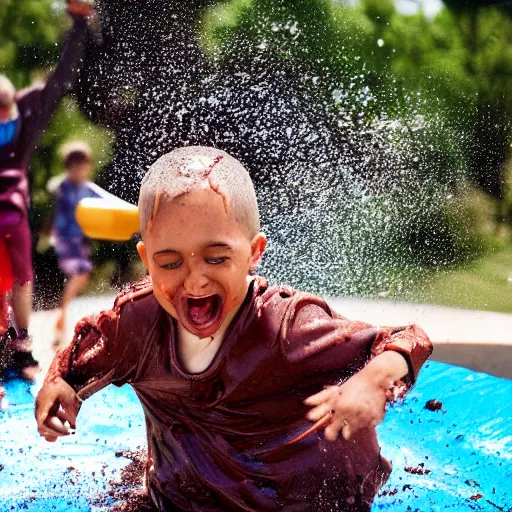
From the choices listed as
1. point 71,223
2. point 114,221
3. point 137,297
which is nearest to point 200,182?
point 137,297

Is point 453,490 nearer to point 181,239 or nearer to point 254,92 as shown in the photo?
point 181,239

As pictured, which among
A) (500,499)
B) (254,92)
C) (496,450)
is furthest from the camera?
(254,92)

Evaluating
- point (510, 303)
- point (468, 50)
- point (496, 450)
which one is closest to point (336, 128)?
point (468, 50)

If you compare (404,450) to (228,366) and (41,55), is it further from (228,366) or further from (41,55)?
(41,55)

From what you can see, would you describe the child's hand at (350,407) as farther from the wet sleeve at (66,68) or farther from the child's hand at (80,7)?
the wet sleeve at (66,68)

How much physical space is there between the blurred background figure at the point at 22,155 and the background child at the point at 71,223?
0.28 metres

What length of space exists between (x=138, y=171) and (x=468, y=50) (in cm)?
294

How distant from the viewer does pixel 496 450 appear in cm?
304

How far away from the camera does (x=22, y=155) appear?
552 centimetres

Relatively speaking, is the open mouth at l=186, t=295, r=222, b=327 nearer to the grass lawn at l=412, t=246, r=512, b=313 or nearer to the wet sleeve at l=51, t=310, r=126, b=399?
the wet sleeve at l=51, t=310, r=126, b=399

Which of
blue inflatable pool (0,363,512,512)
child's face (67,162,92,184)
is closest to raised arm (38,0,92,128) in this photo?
child's face (67,162,92,184)

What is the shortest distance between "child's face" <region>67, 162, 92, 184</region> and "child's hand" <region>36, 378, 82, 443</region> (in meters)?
3.55

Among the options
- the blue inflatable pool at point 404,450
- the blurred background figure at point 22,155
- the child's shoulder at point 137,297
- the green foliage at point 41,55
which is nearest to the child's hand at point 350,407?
the child's shoulder at point 137,297

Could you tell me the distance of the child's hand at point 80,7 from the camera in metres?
5.54
